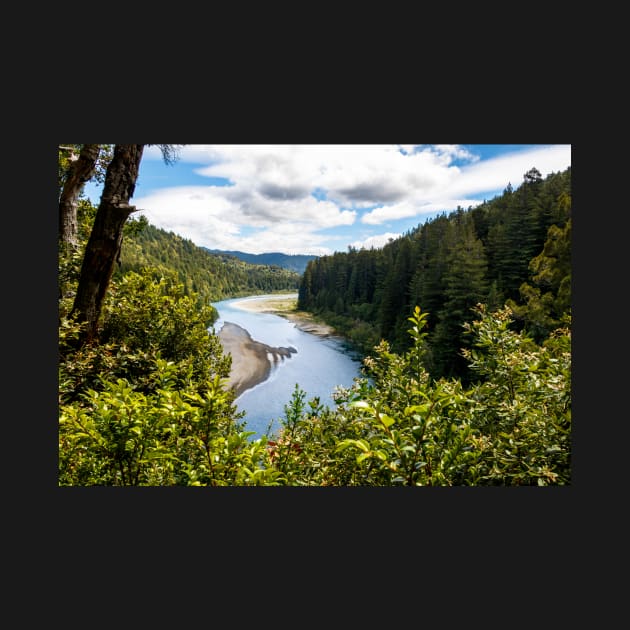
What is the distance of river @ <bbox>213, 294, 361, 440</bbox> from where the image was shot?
2.93 metres

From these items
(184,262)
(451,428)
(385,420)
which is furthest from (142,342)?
(451,428)

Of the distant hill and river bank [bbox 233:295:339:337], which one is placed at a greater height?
the distant hill

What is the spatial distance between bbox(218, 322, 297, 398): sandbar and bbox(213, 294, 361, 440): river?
0.25 ft

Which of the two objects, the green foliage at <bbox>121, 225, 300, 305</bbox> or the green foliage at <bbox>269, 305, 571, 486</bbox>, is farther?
the green foliage at <bbox>121, 225, 300, 305</bbox>

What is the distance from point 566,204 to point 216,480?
290 cm

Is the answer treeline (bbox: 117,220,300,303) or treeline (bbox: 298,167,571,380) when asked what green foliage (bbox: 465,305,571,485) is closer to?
treeline (bbox: 298,167,571,380)

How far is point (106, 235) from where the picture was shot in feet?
7.89

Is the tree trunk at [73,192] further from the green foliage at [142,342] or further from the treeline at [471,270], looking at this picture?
the treeline at [471,270]

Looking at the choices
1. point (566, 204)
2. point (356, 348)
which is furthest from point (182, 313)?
point (566, 204)

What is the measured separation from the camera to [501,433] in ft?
5.53

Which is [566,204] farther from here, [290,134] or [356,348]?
[356,348]

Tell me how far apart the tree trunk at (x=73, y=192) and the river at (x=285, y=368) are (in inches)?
62.3

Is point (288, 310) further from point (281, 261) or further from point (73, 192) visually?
point (73, 192)

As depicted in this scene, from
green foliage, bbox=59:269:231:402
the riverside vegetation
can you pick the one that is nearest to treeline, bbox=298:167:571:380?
the riverside vegetation
